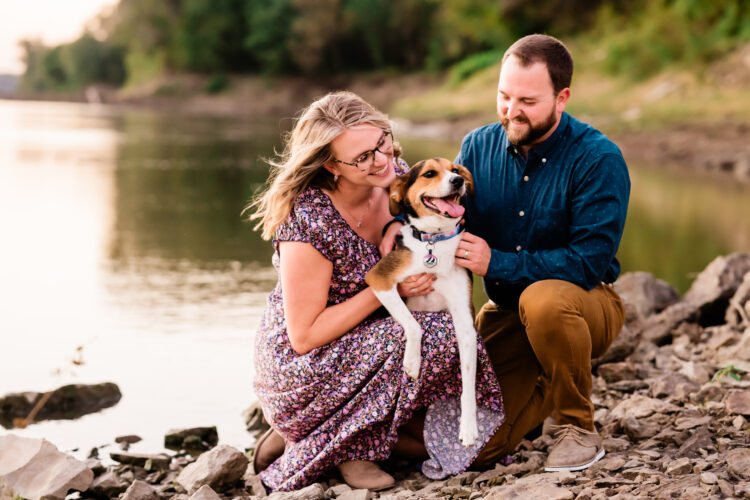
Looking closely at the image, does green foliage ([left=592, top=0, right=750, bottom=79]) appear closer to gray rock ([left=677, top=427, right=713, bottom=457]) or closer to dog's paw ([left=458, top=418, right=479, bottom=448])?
gray rock ([left=677, top=427, right=713, bottom=457])

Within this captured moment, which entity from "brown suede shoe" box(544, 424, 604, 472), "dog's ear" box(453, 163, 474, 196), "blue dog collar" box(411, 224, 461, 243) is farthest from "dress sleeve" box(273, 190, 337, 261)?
"brown suede shoe" box(544, 424, 604, 472)

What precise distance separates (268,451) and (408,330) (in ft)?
3.56

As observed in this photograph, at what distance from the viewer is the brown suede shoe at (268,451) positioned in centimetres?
403

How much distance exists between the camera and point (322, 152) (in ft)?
12.1

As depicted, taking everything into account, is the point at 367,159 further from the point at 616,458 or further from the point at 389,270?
the point at 616,458

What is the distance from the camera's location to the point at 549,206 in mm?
3760

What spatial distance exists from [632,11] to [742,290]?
24504 millimetres

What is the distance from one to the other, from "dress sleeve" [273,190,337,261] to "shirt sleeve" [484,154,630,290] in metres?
0.72

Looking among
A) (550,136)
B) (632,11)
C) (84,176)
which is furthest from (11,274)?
(632,11)

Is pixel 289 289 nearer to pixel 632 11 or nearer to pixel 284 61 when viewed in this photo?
pixel 632 11

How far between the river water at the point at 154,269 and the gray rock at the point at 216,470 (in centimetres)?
68

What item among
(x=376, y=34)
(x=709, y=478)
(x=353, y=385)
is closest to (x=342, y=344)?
(x=353, y=385)

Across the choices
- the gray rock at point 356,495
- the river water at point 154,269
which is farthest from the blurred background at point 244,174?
the gray rock at point 356,495

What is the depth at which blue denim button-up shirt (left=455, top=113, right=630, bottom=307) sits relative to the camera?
3621 millimetres
